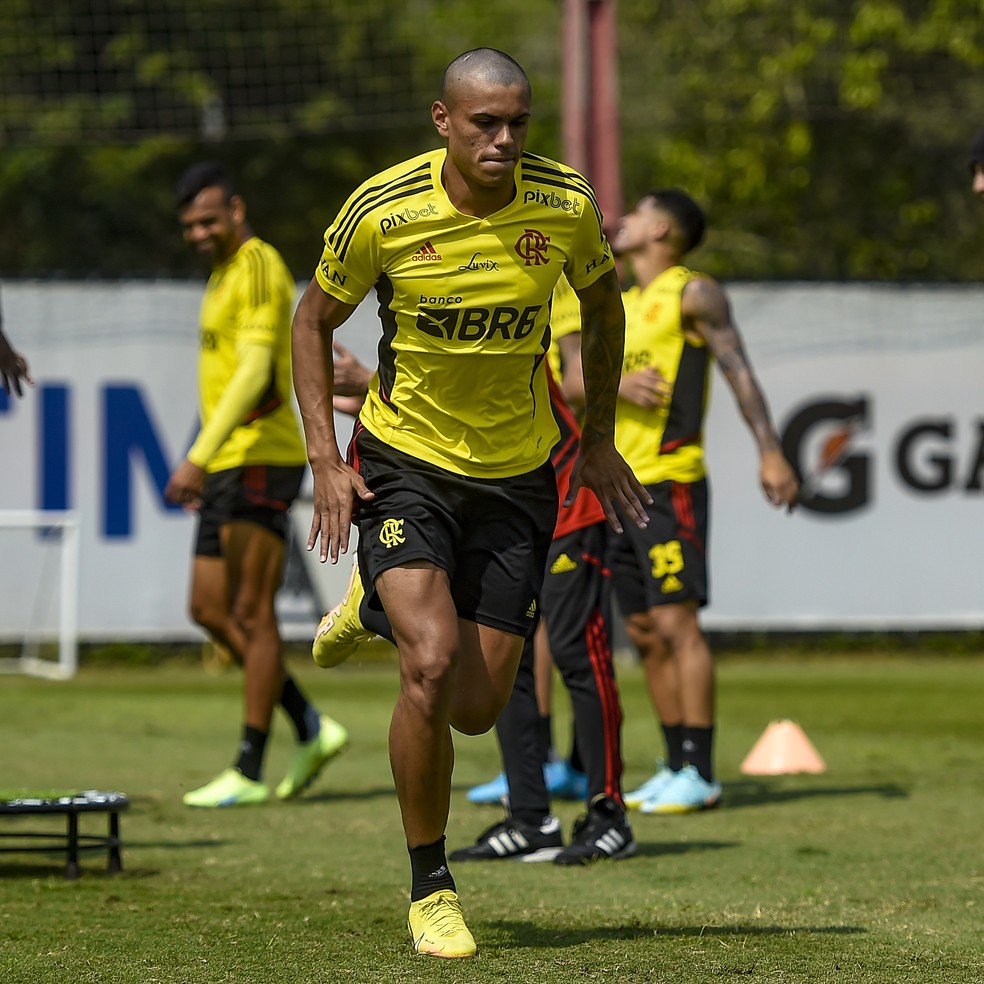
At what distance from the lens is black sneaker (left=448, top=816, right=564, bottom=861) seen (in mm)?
6316

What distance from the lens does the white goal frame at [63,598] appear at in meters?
13.1

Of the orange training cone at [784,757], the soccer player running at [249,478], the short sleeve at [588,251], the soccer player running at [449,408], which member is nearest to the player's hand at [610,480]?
the soccer player running at [449,408]

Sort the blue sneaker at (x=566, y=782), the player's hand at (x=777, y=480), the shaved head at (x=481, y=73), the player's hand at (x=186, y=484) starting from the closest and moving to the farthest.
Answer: the shaved head at (x=481, y=73), the player's hand at (x=186, y=484), the player's hand at (x=777, y=480), the blue sneaker at (x=566, y=782)

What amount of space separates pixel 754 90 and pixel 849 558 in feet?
28.1

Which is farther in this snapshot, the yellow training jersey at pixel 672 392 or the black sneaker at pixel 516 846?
the yellow training jersey at pixel 672 392

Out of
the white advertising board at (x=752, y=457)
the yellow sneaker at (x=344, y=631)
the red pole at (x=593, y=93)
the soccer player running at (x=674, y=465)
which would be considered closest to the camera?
the yellow sneaker at (x=344, y=631)

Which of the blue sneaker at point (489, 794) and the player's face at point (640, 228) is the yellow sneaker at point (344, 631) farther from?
the player's face at point (640, 228)

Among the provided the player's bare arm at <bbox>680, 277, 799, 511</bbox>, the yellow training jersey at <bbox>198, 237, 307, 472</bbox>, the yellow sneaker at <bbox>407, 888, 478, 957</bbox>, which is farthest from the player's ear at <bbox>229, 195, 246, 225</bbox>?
the yellow sneaker at <bbox>407, 888, 478, 957</bbox>

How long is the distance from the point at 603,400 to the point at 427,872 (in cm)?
142

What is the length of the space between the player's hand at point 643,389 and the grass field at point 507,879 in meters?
1.75

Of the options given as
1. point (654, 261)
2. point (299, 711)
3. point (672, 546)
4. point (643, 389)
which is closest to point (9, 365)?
point (299, 711)

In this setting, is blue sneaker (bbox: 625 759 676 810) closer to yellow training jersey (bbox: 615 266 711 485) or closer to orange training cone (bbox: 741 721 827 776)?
orange training cone (bbox: 741 721 827 776)

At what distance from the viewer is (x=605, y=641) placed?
6.66 metres

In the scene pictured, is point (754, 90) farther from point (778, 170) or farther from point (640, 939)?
point (640, 939)
